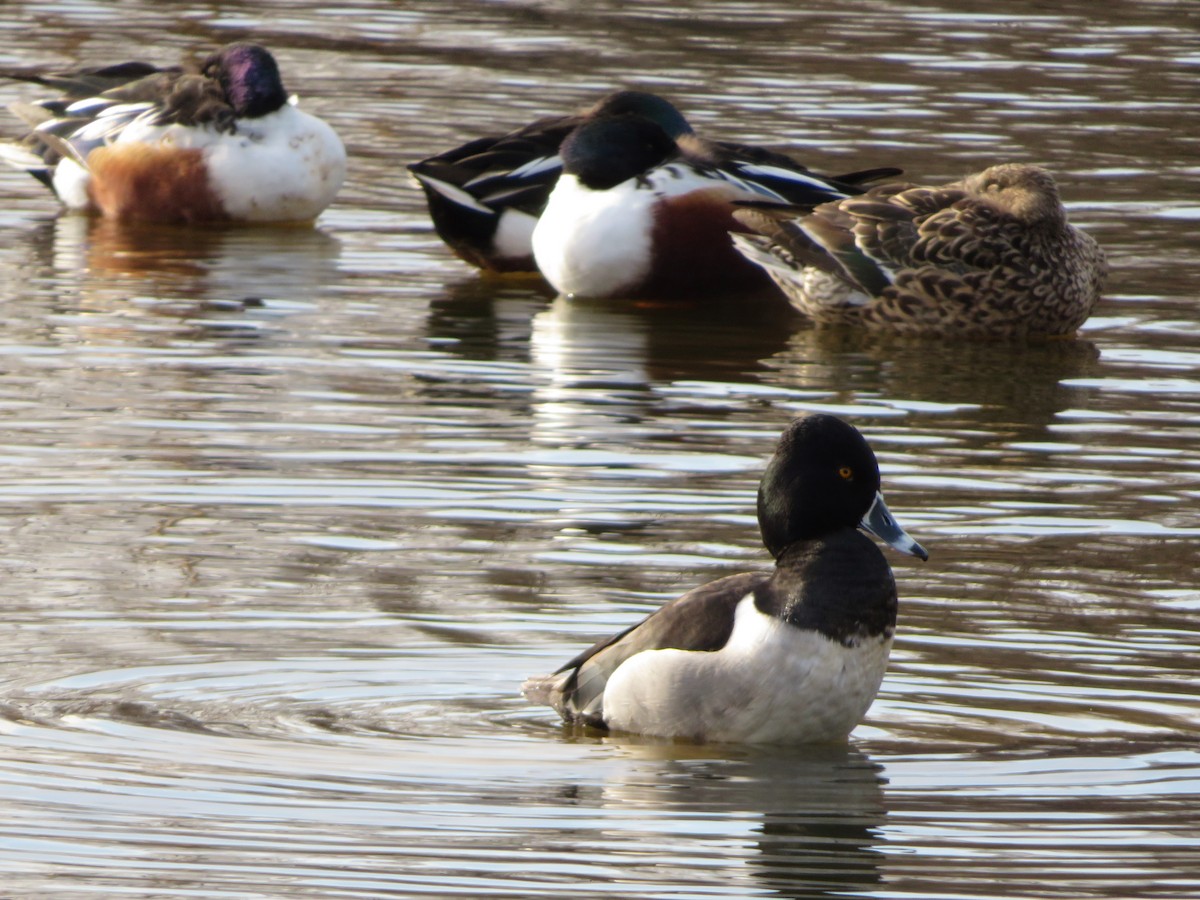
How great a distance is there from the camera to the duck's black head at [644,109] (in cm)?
1209

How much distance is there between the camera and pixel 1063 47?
65.1 ft

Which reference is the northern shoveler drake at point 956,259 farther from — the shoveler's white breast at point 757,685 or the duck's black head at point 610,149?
the shoveler's white breast at point 757,685

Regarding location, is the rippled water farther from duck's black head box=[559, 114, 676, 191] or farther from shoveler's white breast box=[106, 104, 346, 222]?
duck's black head box=[559, 114, 676, 191]

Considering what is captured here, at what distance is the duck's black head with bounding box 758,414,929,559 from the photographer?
6.09m

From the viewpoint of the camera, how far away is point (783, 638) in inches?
230

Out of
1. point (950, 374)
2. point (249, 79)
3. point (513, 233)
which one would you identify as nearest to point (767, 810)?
point (950, 374)

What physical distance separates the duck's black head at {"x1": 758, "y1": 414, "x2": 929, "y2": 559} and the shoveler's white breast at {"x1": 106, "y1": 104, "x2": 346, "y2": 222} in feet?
25.6

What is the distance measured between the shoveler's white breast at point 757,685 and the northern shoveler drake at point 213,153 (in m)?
7.93

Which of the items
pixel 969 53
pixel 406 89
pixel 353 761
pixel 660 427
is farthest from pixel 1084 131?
pixel 353 761

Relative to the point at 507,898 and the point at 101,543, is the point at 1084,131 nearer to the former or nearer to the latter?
the point at 101,543

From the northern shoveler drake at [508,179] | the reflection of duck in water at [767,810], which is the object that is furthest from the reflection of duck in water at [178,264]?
the reflection of duck in water at [767,810]

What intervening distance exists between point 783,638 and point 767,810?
1.58ft

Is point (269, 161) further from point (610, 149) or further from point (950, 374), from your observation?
point (950, 374)

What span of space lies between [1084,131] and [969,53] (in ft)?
11.8
